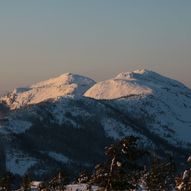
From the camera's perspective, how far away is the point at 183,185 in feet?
211

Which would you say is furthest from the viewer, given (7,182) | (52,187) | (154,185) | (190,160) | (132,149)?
(52,187)

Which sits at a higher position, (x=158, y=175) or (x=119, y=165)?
(x=119, y=165)

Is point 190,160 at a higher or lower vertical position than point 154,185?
higher

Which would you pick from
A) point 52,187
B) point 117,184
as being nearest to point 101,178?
point 117,184

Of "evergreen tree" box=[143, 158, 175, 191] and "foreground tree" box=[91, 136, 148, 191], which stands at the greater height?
"foreground tree" box=[91, 136, 148, 191]

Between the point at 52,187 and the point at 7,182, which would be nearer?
the point at 7,182

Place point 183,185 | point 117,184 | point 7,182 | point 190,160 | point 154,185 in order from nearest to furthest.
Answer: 1. point 117,184
2. point 190,160
3. point 183,185
4. point 154,185
5. point 7,182

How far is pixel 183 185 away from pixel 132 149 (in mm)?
21358

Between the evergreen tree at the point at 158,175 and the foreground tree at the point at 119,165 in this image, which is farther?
the evergreen tree at the point at 158,175

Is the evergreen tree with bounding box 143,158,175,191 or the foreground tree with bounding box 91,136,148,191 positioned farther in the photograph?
the evergreen tree with bounding box 143,158,175,191

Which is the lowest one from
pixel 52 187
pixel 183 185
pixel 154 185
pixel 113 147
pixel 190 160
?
pixel 52 187

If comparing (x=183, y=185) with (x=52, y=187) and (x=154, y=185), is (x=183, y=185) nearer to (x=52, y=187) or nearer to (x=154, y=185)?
(x=154, y=185)

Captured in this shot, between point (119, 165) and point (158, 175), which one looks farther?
point (158, 175)

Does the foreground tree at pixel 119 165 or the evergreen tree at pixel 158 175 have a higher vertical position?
the foreground tree at pixel 119 165
